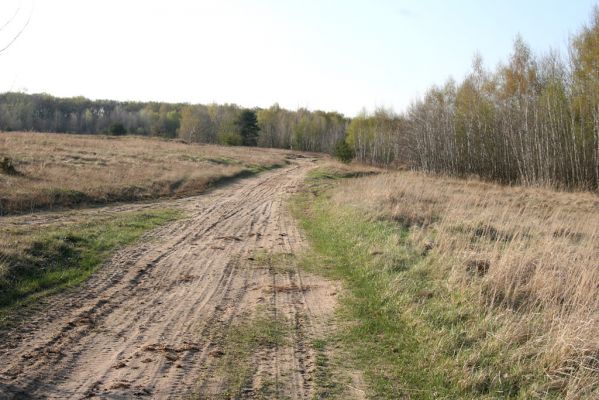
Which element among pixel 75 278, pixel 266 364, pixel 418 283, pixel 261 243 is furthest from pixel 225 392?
pixel 261 243

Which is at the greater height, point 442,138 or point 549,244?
point 442,138

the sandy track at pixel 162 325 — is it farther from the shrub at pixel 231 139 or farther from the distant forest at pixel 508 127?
the shrub at pixel 231 139

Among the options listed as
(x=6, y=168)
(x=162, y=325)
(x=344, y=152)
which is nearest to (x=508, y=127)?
(x=344, y=152)

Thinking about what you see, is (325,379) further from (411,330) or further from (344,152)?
(344,152)

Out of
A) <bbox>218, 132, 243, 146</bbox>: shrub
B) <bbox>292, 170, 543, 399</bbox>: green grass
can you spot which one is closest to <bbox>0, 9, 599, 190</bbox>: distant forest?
<bbox>218, 132, 243, 146</bbox>: shrub

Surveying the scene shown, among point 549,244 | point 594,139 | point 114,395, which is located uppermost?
point 594,139

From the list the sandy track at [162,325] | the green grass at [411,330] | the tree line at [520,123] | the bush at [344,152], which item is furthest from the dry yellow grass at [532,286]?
the bush at [344,152]

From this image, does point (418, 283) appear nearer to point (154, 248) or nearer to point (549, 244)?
point (549, 244)

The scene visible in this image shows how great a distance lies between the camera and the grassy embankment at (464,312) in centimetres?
517

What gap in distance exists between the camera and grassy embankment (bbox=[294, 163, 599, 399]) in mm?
5172

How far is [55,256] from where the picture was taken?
9.89m

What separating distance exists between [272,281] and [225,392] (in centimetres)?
434

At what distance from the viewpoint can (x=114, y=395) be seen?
4.88 m

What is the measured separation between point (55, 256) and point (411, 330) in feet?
22.8
